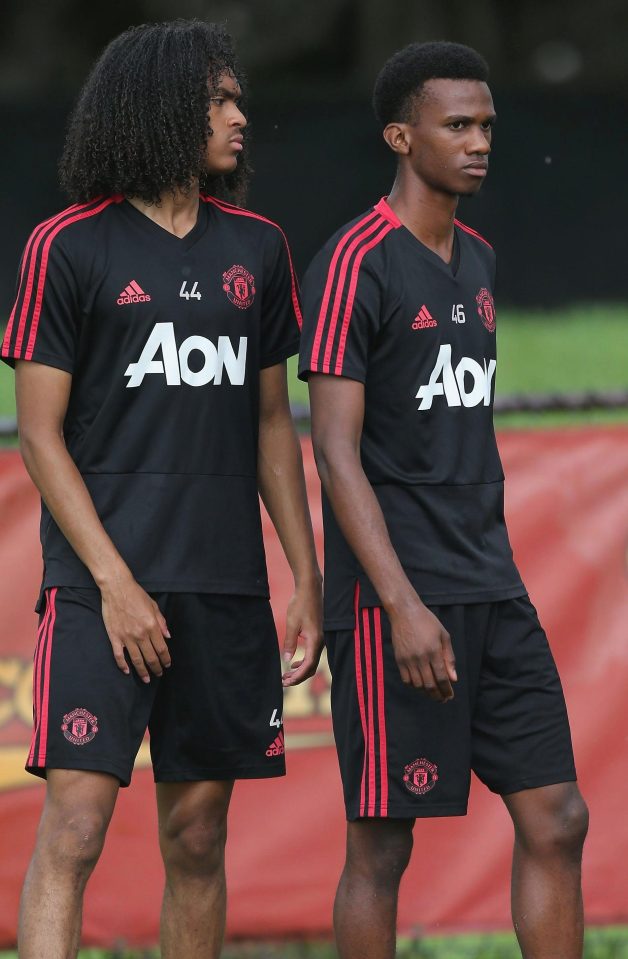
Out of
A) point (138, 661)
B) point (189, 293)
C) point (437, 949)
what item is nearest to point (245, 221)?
point (189, 293)

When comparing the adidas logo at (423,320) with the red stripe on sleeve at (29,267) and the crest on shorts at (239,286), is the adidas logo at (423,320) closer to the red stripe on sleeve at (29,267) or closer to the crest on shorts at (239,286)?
the crest on shorts at (239,286)

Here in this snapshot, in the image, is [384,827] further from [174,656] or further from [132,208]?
[132,208]

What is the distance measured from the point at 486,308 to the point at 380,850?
51.8 inches

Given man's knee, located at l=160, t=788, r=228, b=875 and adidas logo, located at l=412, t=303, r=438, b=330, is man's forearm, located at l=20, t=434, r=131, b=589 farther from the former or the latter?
adidas logo, located at l=412, t=303, r=438, b=330

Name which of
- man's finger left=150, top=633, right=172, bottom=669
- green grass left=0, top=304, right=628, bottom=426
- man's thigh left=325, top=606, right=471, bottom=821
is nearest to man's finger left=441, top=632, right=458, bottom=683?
man's thigh left=325, top=606, right=471, bottom=821

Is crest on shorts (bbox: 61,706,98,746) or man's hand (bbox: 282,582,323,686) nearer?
crest on shorts (bbox: 61,706,98,746)

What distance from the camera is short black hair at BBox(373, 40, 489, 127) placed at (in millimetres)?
3977

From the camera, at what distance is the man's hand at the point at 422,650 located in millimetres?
3670

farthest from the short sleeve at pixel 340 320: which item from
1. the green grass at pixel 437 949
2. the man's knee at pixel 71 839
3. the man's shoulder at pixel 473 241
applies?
the green grass at pixel 437 949

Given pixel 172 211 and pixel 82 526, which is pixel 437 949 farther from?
pixel 172 211

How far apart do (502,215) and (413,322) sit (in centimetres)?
546

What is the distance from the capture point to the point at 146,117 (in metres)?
3.90

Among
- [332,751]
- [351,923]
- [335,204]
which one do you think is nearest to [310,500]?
[332,751]

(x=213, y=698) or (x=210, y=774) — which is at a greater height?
(x=213, y=698)
